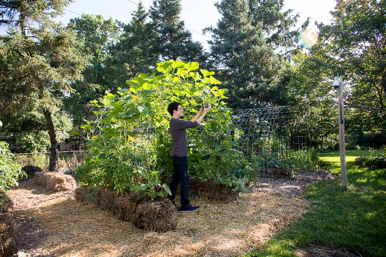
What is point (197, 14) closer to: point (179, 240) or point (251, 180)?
point (251, 180)

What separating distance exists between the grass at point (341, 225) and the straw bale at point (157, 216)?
92 centimetres

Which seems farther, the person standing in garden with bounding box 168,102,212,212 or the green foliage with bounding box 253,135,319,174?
the green foliage with bounding box 253,135,319,174

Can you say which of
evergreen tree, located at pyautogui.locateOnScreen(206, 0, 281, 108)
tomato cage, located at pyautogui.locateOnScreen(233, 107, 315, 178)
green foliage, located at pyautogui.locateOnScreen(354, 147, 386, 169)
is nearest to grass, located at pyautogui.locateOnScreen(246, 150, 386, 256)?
tomato cage, located at pyautogui.locateOnScreen(233, 107, 315, 178)

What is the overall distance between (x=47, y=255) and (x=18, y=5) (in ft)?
25.5

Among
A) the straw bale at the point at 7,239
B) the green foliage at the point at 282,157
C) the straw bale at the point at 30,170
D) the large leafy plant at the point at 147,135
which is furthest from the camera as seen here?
the straw bale at the point at 30,170

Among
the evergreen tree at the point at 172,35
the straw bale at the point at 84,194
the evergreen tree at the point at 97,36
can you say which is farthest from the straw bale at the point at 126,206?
the evergreen tree at the point at 97,36

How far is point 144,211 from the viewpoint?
256 cm

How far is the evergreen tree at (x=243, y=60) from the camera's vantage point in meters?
13.0

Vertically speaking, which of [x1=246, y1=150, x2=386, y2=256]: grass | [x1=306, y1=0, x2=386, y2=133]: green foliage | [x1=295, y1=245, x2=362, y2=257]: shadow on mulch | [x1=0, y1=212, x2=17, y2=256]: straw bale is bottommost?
[x1=295, y1=245, x2=362, y2=257]: shadow on mulch

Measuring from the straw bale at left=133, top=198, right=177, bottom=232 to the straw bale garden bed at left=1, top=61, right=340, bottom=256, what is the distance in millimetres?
11

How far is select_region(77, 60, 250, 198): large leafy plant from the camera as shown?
9.13 ft

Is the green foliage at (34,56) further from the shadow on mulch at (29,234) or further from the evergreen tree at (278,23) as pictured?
the evergreen tree at (278,23)

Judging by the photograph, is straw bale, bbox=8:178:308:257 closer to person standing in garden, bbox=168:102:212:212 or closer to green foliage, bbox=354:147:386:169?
person standing in garden, bbox=168:102:212:212

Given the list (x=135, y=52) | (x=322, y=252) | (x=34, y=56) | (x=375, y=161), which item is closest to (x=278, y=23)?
(x=135, y=52)
